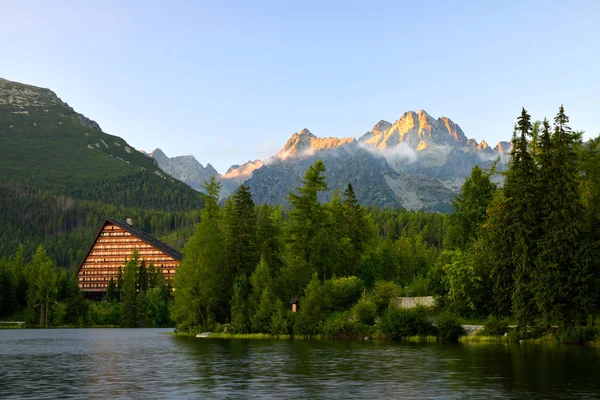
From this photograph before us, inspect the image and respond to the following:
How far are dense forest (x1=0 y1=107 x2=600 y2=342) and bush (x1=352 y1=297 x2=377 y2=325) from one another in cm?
13

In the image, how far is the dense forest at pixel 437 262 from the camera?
65.7 meters

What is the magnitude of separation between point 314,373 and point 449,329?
3438 cm

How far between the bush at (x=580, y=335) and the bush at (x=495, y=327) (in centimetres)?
665

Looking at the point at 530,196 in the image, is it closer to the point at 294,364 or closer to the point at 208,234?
the point at 294,364

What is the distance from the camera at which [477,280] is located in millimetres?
75438

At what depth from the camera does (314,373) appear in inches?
1587

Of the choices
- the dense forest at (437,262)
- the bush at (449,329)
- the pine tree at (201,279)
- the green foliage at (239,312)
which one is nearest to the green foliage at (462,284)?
the dense forest at (437,262)

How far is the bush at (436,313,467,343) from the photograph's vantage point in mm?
70875

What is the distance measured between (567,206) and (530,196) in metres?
4.40

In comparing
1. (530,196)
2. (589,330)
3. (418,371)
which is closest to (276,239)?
(530,196)

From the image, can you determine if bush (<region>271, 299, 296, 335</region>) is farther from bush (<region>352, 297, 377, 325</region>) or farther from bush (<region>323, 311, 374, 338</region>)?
bush (<region>352, 297, 377, 325</region>)

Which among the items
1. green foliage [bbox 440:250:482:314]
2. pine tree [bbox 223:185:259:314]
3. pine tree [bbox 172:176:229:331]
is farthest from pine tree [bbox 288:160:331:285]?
green foliage [bbox 440:250:482:314]

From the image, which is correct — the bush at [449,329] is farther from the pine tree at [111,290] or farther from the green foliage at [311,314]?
the pine tree at [111,290]

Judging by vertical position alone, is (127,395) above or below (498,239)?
below
